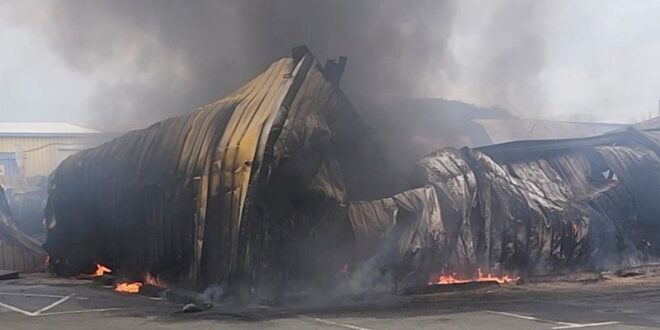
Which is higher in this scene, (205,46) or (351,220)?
(205,46)

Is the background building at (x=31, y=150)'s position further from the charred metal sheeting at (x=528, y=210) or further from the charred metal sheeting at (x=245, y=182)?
the charred metal sheeting at (x=528, y=210)

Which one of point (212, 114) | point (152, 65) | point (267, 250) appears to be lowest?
point (267, 250)

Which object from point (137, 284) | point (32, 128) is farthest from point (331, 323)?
point (32, 128)

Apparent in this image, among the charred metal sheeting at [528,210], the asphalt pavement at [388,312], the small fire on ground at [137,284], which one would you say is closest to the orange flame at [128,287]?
the small fire on ground at [137,284]

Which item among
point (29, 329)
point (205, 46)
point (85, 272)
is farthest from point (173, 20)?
point (29, 329)

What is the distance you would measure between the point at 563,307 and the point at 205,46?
10.5 metres

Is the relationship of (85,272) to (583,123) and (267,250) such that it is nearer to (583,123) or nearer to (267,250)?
(267,250)

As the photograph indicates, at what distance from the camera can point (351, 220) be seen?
34.6ft

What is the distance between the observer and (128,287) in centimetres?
1202

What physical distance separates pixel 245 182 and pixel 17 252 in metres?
8.05

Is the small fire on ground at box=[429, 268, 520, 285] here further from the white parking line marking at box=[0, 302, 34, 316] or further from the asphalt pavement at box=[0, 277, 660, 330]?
the white parking line marking at box=[0, 302, 34, 316]

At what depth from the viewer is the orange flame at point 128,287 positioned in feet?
38.3

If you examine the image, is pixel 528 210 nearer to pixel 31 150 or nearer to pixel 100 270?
pixel 100 270

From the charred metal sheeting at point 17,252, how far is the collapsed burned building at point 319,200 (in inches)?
45.4
